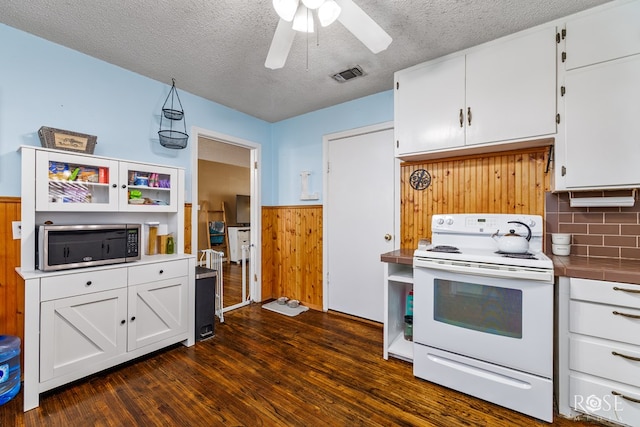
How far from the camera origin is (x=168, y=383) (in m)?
1.97

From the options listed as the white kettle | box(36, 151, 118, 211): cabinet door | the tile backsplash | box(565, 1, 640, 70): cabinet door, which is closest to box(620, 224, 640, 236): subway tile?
the tile backsplash

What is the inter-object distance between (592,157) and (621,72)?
0.52 meters

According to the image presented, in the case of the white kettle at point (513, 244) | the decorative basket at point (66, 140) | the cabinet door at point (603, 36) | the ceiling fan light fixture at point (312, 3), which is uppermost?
the cabinet door at point (603, 36)

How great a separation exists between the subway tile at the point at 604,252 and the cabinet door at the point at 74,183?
3.67 m

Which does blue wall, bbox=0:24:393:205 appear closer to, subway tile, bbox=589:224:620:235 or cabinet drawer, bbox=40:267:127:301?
cabinet drawer, bbox=40:267:127:301

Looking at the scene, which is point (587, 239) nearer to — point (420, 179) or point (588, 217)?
point (588, 217)

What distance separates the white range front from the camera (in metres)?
1.64

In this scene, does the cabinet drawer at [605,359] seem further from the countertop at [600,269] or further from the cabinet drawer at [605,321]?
the countertop at [600,269]

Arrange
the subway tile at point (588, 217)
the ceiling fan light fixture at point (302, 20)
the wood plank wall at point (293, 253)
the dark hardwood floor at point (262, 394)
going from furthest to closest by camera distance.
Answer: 1. the wood plank wall at point (293, 253)
2. the subway tile at point (588, 217)
3. the dark hardwood floor at point (262, 394)
4. the ceiling fan light fixture at point (302, 20)

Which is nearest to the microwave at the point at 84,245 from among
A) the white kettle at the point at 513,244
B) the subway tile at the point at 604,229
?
the white kettle at the point at 513,244

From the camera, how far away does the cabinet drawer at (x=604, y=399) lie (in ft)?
4.90

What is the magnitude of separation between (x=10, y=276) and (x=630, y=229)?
4.36 m

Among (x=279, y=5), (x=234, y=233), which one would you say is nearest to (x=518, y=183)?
(x=279, y=5)

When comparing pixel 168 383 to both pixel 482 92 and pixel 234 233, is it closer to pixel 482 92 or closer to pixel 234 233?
pixel 482 92
